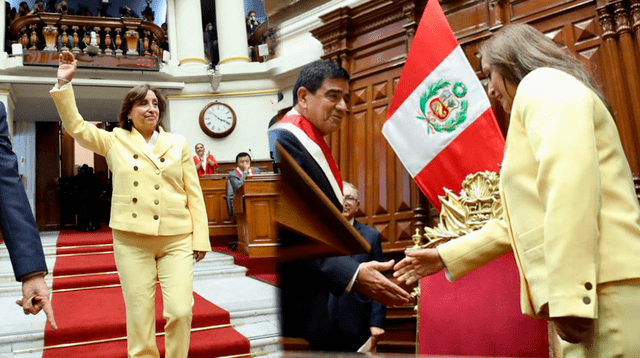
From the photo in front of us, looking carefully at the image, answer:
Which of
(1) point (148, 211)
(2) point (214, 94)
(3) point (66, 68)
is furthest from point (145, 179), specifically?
(2) point (214, 94)

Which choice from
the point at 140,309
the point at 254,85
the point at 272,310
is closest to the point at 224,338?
the point at 272,310

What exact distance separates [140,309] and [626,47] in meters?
2.36

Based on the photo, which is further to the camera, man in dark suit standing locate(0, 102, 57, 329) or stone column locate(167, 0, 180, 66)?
stone column locate(167, 0, 180, 66)

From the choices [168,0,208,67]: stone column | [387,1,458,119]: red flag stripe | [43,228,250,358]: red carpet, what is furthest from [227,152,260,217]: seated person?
[387,1,458,119]: red flag stripe

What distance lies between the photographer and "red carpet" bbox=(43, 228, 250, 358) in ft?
8.20

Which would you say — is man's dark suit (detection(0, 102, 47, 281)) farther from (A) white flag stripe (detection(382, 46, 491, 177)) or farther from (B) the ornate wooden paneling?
(B) the ornate wooden paneling

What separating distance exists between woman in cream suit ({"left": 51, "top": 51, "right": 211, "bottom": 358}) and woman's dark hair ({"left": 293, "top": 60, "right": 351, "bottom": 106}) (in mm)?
985

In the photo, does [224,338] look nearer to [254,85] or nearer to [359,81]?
[359,81]

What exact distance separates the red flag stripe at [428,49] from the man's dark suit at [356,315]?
126 cm

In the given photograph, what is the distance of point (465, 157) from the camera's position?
2635mm

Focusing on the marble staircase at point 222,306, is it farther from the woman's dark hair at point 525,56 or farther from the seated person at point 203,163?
the seated person at point 203,163

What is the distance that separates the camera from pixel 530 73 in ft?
2.89

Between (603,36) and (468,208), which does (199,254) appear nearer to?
(468,208)

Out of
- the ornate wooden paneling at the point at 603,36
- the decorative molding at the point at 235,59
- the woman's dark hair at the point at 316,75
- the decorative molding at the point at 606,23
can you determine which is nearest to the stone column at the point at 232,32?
the decorative molding at the point at 235,59
